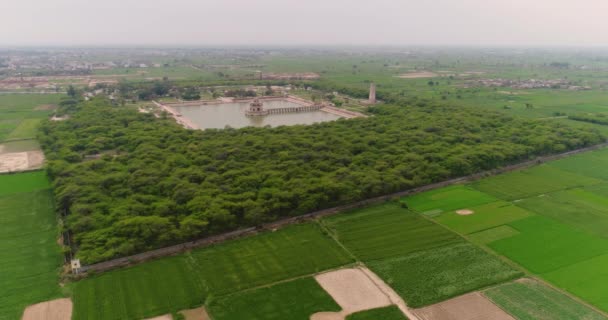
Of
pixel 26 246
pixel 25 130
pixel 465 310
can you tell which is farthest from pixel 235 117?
pixel 465 310

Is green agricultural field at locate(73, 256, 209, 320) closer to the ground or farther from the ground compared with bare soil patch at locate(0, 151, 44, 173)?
closer to the ground

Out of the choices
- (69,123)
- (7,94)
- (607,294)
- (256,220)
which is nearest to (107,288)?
(256,220)

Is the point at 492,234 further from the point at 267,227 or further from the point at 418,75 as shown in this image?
the point at 418,75

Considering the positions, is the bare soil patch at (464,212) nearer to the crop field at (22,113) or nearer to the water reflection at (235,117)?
the water reflection at (235,117)

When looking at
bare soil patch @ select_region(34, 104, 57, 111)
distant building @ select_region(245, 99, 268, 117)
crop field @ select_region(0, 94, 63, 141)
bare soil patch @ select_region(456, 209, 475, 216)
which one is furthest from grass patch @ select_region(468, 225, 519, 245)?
bare soil patch @ select_region(34, 104, 57, 111)

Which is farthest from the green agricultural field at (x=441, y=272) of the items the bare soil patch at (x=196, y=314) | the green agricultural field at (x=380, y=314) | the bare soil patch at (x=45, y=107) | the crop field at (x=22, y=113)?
the bare soil patch at (x=45, y=107)

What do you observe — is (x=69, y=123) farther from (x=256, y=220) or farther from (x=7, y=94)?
(x=7, y=94)

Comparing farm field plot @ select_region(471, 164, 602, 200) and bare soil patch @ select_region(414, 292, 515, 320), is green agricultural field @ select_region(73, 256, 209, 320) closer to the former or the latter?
bare soil patch @ select_region(414, 292, 515, 320)
